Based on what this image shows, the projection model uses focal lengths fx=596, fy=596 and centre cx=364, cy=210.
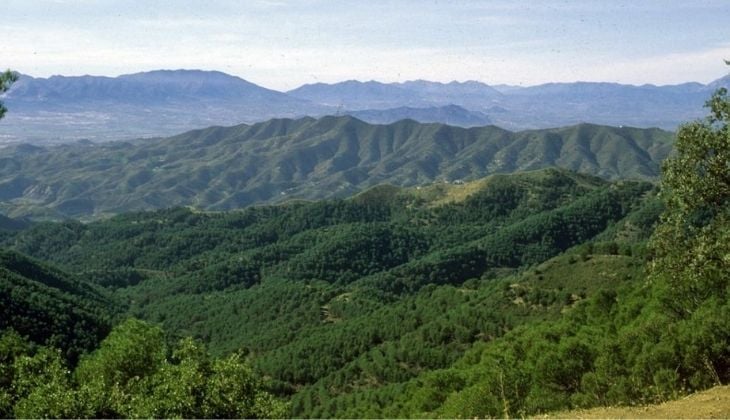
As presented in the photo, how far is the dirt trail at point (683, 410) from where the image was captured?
80.5 feet

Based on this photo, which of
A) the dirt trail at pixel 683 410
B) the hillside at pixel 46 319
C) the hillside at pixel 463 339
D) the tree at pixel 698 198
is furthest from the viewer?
the hillside at pixel 46 319

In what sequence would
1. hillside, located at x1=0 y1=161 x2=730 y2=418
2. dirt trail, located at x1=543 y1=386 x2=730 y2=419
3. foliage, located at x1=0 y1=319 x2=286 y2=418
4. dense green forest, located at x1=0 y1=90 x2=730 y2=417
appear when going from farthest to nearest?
hillside, located at x1=0 y1=161 x2=730 y2=418 < foliage, located at x1=0 y1=319 x2=286 y2=418 < dense green forest, located at x1=0 y1=90 x2=730 y2=417 < dirt trail, located at x1=543 y1=386 x2=730 y2=419

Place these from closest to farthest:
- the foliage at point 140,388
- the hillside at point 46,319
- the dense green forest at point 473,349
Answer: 1. the dense green forest at point 473,349
2. the foliage at point 140,388
3. the hillside at point 46,319

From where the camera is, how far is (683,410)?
25500 millimetres

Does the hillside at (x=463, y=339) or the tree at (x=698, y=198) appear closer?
the tree at (x=698, y=198)

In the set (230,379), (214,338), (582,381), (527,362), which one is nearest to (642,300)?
(527,362)

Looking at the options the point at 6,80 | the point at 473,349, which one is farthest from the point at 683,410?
the point at 473,349

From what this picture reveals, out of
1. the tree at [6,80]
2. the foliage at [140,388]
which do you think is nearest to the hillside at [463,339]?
the foliage at [140,388]

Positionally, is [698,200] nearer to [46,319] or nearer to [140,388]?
[140,388]

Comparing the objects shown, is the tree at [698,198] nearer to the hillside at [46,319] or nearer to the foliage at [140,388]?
the foliage at [140,388]

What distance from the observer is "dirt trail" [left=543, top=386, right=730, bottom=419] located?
24531 millimetres

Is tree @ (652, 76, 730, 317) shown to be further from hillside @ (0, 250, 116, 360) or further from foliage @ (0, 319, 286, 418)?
hillside @ (0, 250, 116, 360)

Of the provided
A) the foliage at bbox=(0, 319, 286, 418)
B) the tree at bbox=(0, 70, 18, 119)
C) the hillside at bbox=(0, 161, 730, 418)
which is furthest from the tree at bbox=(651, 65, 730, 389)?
the tree at bbox=(0, 70, 18, 119)

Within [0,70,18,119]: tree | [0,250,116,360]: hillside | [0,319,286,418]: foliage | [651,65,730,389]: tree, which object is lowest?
[0,250,116,360]: hillside
